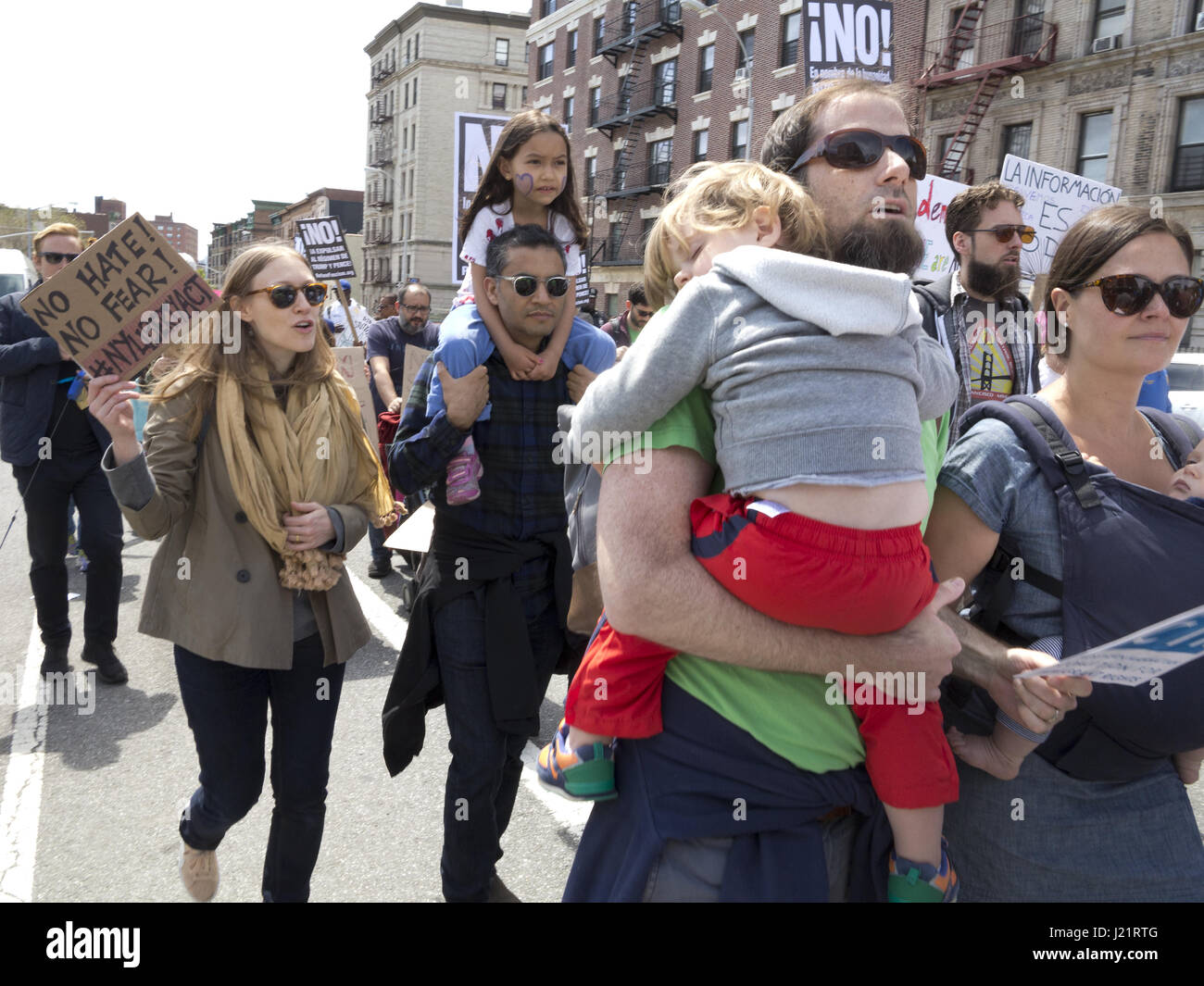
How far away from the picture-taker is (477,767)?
125 inches

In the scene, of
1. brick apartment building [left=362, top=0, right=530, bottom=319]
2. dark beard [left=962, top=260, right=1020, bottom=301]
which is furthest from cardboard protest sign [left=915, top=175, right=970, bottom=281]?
brick apartment building [left=362, top=0, right=530, bottom=319]

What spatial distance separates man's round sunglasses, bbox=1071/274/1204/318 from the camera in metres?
2.00

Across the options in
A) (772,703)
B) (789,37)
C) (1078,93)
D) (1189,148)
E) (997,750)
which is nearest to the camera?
(772,703)

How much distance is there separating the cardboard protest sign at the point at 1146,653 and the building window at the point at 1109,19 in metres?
25.3

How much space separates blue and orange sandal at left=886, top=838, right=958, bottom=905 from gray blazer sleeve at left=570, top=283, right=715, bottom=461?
903 millimetres

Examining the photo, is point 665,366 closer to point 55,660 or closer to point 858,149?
point 858,149

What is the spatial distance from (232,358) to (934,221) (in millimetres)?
7108

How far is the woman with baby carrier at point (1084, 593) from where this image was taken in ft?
6.01

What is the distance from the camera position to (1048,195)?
7.74m

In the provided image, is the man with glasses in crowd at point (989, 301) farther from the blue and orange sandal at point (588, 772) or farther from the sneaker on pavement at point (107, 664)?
the sneaker on pavement at point (107, 664)

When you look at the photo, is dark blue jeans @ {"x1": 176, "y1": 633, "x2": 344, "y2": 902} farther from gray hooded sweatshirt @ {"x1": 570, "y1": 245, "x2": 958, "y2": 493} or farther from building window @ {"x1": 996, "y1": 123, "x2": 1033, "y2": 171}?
building window @ {"x1": 996, "y1": 123, "x2": 1033, "y2": 171}

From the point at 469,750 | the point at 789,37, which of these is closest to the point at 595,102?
the point at 789,37
